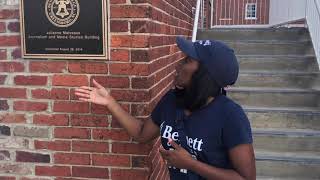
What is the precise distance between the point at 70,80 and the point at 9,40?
51 centimetres

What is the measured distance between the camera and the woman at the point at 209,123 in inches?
79.7

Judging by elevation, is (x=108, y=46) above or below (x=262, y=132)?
above

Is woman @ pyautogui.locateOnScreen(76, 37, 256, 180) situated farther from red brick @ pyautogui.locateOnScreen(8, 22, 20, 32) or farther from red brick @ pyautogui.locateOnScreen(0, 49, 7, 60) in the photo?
red brick @ pyautogui.locateOnScreen(0, 49, 7, 60)

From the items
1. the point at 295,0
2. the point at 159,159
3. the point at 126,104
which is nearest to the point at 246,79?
the point at 295,0

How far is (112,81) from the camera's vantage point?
2.72 m

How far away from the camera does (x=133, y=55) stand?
105 inches

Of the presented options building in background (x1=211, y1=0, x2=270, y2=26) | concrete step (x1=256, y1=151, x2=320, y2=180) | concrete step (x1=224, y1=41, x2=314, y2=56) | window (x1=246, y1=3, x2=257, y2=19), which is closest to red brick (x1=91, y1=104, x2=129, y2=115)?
concrete step (x1=256, y1=151, x2=320, y2=180)

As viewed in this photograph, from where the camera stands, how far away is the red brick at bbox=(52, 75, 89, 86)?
2762 millimetres

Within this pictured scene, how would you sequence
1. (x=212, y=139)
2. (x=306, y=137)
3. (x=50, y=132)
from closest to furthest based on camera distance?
(x=212, y=139) → (x=50, y=132) → (x=306, y=137)

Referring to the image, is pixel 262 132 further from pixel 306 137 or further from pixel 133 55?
pixel 133 55

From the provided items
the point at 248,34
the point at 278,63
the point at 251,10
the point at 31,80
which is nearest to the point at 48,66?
the point at 31,80

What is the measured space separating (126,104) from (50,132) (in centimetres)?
58

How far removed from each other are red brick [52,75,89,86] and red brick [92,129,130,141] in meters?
0.34

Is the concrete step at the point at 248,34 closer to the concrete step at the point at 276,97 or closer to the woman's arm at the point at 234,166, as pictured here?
the concrete step at the point at 276,97
